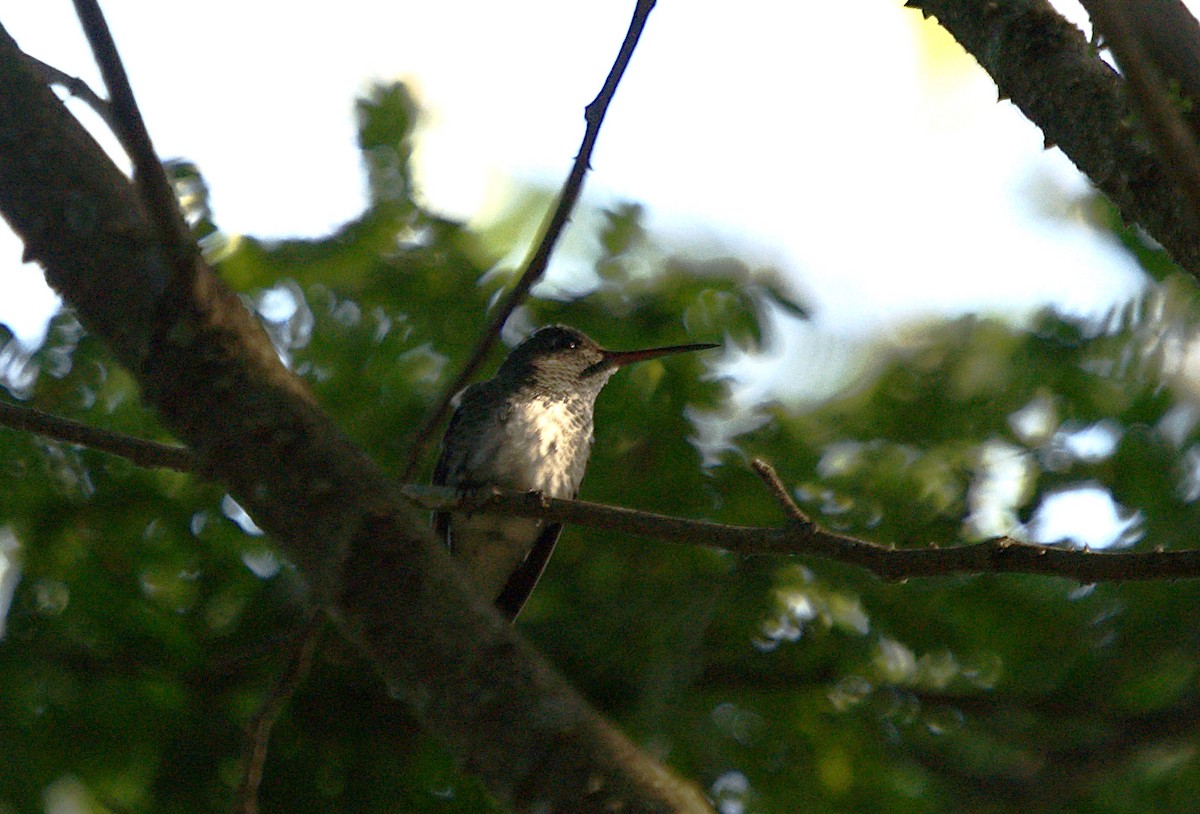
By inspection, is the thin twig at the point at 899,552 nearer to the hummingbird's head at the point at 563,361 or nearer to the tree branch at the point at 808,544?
the tree branch at the point at 808,544

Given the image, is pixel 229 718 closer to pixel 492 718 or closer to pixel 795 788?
pixel 795 788

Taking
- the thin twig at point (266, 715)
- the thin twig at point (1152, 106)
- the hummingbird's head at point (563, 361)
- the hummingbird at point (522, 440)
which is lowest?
the thin twig at point (266, 715)

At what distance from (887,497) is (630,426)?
1002 mm

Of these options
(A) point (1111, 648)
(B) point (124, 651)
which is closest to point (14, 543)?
(B) point (124, 651)

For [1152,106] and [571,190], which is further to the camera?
[571,190]

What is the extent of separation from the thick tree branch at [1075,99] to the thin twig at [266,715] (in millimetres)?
2207

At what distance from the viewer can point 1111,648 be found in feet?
17.3

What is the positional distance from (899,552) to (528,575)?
2.66 metres

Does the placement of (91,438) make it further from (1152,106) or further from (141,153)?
(1152,106)

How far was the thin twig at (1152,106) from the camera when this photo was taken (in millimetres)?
1805

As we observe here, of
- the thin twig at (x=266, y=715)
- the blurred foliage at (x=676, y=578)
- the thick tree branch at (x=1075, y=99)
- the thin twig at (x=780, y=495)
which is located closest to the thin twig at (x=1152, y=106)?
the thick tree branch at (x=1075, y=99)

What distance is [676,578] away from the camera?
15.9 feet

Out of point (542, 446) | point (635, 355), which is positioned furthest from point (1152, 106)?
point (542, 446)

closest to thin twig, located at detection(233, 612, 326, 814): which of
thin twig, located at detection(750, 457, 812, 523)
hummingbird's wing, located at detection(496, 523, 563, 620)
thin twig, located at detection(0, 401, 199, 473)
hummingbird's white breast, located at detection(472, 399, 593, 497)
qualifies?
thin twig, located at detection(0, 401, 199, 473)
